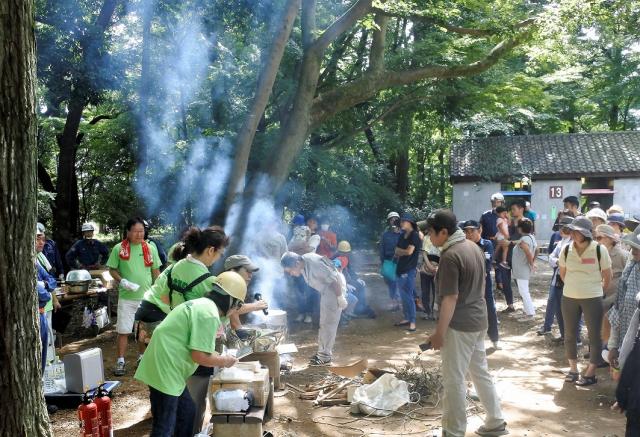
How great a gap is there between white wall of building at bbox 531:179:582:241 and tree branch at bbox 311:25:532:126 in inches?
461

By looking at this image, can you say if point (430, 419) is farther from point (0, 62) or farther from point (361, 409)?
point (0, 62)

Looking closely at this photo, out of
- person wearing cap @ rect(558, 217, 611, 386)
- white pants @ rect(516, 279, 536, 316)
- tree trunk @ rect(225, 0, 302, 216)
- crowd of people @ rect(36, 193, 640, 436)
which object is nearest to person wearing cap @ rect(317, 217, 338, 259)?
crowd of people @ rect(36, 193, 640, 436)

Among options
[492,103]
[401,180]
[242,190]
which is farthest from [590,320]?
[401,180]

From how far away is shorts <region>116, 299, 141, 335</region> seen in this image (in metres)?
7.08

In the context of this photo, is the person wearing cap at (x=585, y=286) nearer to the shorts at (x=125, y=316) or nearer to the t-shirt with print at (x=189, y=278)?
the t-shirt with print at (x=189, y=278)

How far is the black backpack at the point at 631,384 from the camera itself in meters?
4.03

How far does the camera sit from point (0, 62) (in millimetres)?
2898

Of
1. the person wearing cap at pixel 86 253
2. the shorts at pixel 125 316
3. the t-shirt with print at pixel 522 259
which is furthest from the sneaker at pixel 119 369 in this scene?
the t-shirt with print at pixel 522 259

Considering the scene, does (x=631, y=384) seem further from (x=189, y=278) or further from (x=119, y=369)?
(x=119, y=369)

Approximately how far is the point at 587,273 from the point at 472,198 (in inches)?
662

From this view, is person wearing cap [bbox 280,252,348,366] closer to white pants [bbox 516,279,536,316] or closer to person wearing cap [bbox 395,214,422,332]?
person wearing cap [bbox 395,214,422,332]

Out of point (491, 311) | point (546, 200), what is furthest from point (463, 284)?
point (546, 200)

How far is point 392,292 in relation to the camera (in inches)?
445

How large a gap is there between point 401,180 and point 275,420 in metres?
19.2
